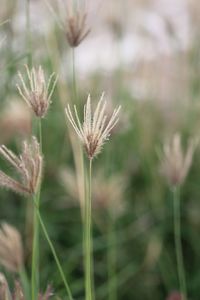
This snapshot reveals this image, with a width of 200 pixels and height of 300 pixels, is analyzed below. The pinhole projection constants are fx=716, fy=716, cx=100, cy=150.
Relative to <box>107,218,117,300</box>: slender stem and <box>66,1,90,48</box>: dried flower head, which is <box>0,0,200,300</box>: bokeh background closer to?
<box>107,218,117,300</box>: slender stem

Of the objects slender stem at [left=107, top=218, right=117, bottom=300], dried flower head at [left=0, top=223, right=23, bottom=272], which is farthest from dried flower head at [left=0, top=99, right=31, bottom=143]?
dried flower head at [left=0, top=223, right=23, bottom=272]

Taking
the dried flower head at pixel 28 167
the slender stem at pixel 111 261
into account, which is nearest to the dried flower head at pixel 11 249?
the dried flower head at pixel 28 167

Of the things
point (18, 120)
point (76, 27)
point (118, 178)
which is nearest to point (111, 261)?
point (118, 178)

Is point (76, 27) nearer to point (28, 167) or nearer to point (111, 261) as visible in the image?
point (28, 167)

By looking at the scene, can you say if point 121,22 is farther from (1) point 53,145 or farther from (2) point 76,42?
(2) point 76,42

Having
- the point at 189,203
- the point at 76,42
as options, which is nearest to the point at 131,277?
the point at 189,203
